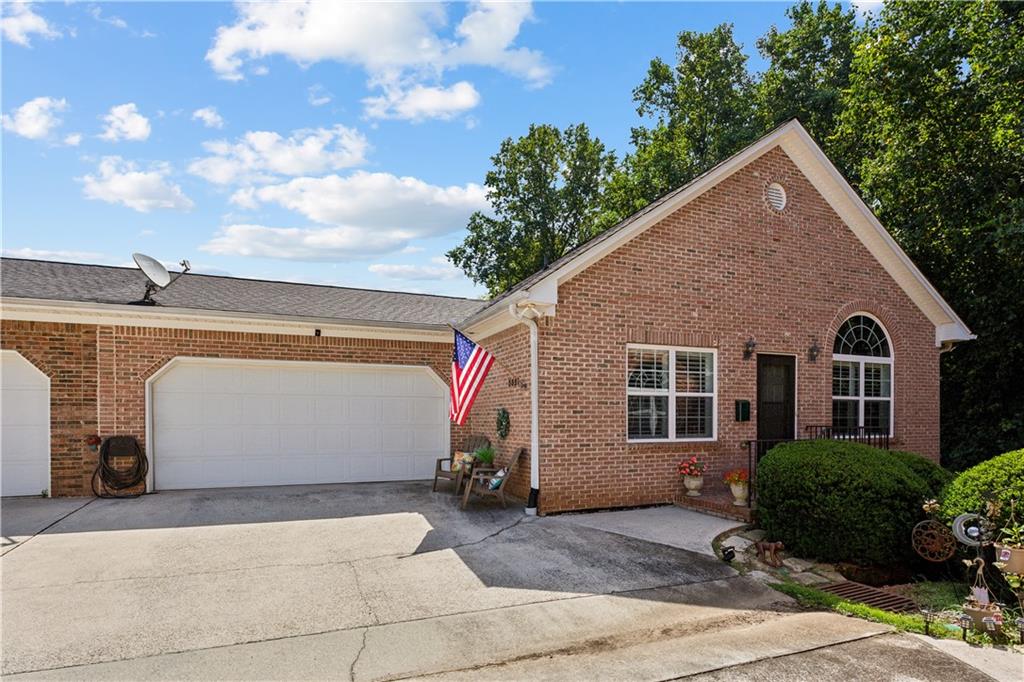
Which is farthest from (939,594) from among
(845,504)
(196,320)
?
(196,320)

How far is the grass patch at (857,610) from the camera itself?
16.2 ft

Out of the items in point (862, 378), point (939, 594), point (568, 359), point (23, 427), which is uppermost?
point (568, 359)

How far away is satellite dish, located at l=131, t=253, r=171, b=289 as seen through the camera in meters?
Answer: 10.0

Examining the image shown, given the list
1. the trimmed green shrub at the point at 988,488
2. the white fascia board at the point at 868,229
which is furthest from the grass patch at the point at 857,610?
the white fascia board at the point at 868,229

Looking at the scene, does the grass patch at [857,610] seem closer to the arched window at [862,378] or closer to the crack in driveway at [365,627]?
the crack in driveway at [365,627]

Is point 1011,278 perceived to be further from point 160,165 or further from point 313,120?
point 160,165

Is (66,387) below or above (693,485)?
above

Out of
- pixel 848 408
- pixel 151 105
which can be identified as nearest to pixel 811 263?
pixel 848 408

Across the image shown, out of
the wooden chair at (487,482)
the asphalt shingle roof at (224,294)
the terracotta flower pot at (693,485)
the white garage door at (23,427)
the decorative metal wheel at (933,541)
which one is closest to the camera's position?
the decorative metal wheel at (933,541)

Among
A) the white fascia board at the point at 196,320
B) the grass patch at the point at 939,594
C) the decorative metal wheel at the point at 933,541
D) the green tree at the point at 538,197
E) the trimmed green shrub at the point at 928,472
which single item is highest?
the green tree at the point at 538,197

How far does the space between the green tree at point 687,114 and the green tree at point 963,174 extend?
9.23 m

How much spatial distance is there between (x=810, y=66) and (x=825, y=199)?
1316 cm

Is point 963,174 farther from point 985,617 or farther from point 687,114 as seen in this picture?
point 687,114

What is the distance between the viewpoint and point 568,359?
8742 mm
